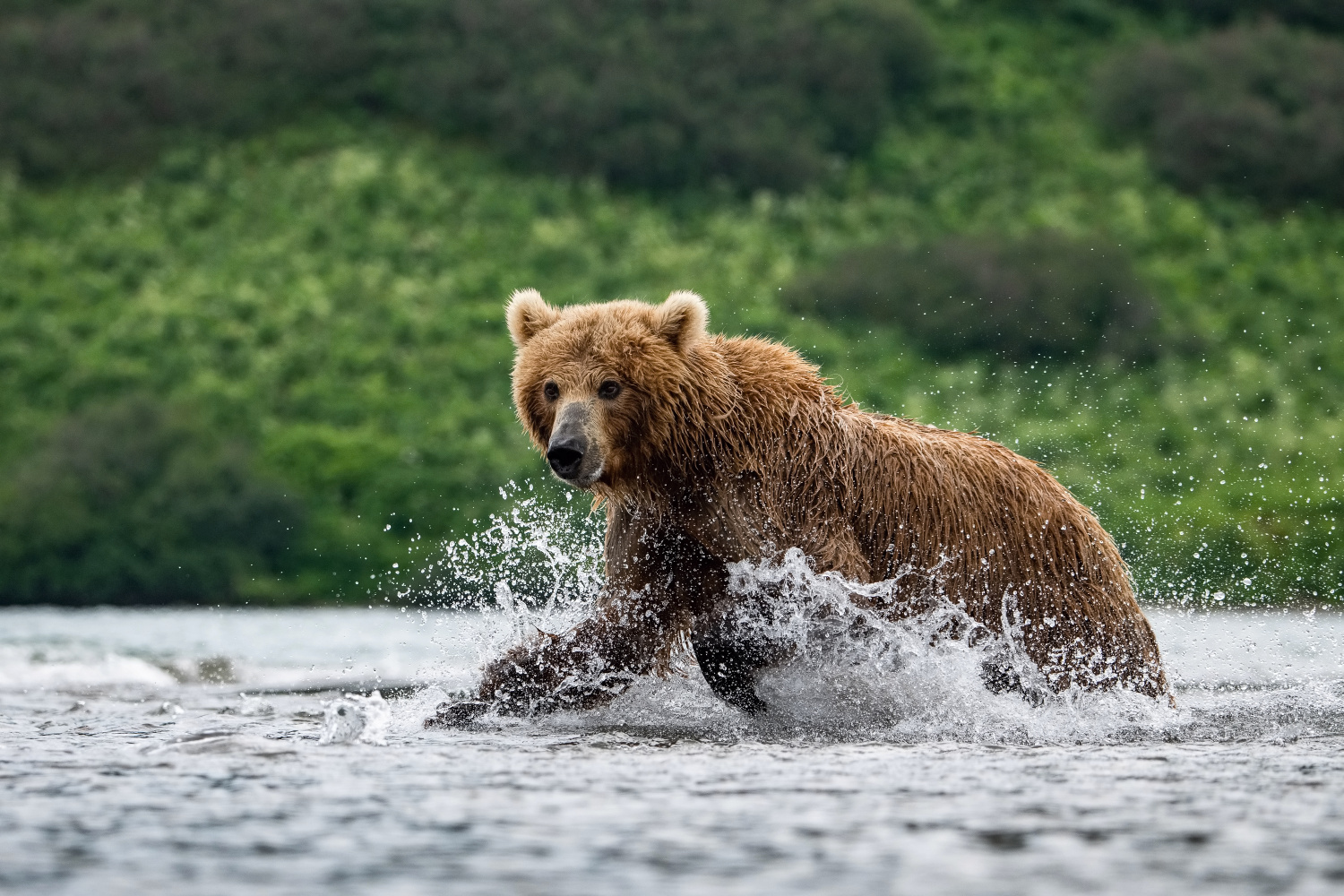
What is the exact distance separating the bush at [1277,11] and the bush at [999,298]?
1728 cm

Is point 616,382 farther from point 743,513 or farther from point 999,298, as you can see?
point 999,298

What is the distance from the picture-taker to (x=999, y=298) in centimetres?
3853

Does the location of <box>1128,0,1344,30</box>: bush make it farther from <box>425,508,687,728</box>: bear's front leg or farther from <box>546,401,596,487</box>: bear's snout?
<box>546,401,596,487</box>: bear's snout

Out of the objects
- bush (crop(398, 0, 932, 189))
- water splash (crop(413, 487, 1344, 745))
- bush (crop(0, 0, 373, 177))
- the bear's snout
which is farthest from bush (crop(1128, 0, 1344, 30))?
the bear's snout

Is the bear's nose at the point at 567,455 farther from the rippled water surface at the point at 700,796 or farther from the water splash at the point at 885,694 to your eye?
the rippled water surface at the point at 700,796

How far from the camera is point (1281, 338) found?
42812 millimetres

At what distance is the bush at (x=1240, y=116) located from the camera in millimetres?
47406

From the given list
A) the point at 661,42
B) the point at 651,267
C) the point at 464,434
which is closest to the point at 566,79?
the point at 661,42

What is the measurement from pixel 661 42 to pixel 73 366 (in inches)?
701

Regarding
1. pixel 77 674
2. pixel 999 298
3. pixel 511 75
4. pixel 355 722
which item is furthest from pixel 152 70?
pixel 355 722

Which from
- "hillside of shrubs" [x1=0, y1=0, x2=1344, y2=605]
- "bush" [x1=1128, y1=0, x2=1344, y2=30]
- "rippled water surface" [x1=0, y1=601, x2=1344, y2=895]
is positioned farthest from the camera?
"bush" [x1=1128, y1=0, x2=1344, y2=30]

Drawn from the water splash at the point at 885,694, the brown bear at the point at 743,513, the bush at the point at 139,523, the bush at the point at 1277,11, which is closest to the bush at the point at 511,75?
the bush at the point at 1277,11

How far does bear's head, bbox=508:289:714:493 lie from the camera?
6227 mm

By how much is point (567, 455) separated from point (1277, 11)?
175ft
